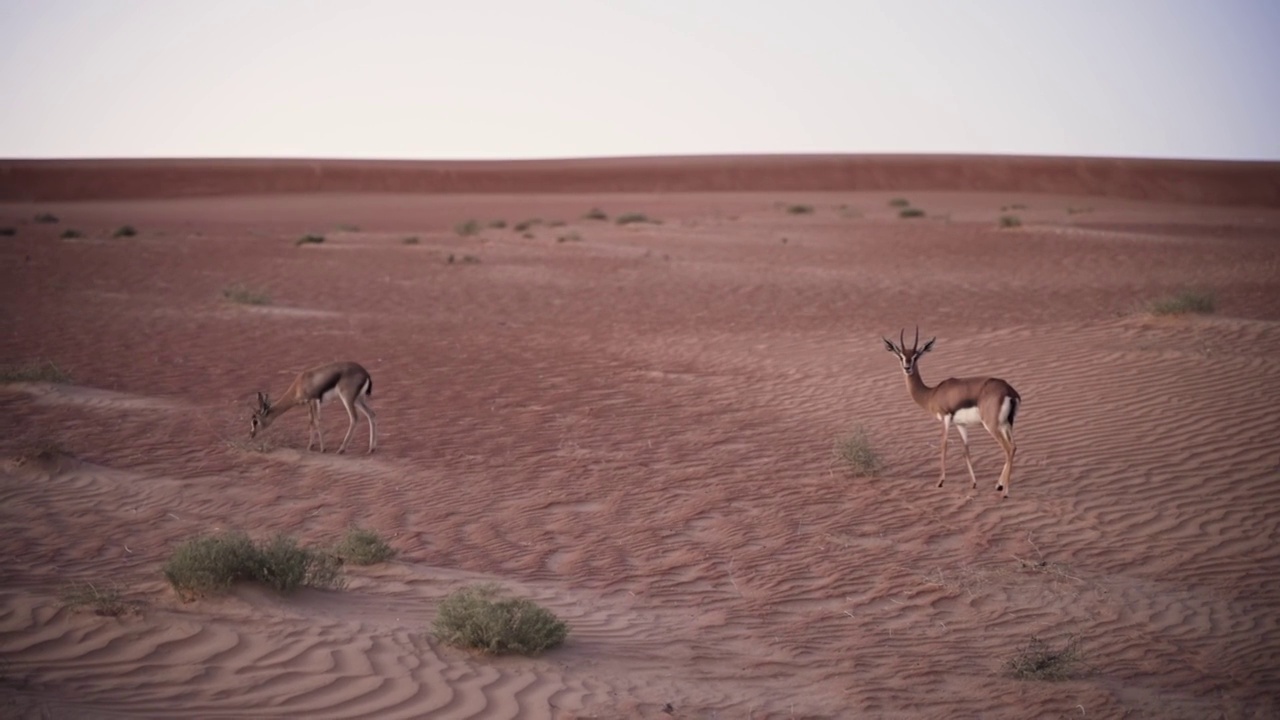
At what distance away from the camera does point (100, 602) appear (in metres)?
6.35

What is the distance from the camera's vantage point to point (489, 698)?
230 inches

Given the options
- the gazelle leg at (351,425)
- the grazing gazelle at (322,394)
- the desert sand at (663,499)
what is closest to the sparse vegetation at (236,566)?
the desert sand at (663,499)

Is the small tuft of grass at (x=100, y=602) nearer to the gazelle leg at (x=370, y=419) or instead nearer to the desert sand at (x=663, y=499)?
the desert sand at (x=663, y=499)

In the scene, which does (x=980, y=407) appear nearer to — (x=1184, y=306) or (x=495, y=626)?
(x=495, y=626)

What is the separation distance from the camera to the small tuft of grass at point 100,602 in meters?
6.32

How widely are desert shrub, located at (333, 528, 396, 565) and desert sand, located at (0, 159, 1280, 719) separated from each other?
0.27m

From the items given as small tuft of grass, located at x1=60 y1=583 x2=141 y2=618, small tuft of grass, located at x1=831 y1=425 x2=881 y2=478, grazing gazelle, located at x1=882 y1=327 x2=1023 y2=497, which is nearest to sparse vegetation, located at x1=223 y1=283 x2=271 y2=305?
small tuft of grass, located at x1=831 y1=425 x2=881 y2=478

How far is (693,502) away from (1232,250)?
87.1ft

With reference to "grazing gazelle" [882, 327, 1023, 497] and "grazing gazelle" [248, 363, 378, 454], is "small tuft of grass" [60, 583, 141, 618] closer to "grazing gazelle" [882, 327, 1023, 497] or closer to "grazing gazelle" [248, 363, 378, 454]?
"grazing gazelle" [248, 363, 378, 454]

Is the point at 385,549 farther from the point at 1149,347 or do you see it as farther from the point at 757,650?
the point at 1149,347

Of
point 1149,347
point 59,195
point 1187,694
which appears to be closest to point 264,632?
point 1187,694

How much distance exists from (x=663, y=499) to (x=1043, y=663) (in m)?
4.60

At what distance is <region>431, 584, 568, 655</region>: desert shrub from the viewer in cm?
629

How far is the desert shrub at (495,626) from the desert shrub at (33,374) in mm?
10244
